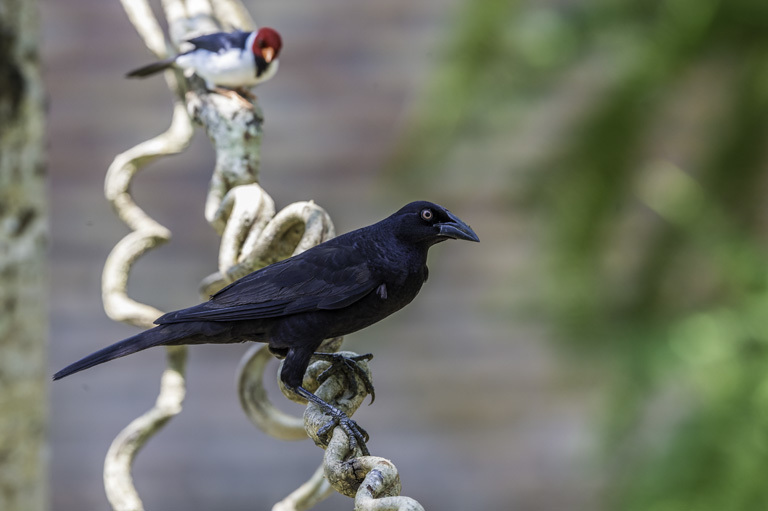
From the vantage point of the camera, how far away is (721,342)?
6.45 feet

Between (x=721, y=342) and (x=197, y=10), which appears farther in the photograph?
(x=721, y=342)

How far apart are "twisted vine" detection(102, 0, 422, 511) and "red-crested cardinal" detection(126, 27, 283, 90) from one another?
0.10 feet

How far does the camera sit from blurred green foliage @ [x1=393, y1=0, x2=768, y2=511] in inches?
77.2

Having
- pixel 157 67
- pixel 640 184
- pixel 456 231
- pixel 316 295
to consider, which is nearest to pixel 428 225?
pixel 456 231

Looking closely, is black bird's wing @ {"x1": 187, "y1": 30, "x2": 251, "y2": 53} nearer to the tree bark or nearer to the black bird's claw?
the tree bark

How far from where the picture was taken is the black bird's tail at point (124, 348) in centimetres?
104

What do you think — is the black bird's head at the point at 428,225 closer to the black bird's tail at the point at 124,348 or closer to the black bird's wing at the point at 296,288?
the black bird's wing at the point at 296,288

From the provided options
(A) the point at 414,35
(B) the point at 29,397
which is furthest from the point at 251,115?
(A) the point at 414,35

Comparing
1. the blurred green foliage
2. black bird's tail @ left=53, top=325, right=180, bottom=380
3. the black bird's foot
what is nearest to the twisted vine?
the black bird's foot

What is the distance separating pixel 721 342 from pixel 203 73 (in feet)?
4.36

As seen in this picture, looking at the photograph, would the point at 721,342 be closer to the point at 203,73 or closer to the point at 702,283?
the point at 702,283

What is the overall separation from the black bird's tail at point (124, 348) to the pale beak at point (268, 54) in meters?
0.47

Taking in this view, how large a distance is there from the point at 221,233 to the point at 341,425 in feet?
1.45

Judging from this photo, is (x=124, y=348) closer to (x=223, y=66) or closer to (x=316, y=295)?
(x=316, y=295)
